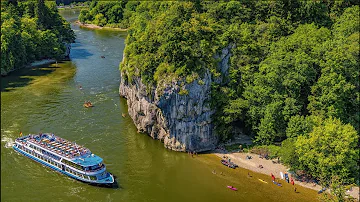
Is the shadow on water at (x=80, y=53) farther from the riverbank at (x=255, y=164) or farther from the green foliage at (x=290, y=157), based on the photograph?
the green foliage at (x=290, y=157)

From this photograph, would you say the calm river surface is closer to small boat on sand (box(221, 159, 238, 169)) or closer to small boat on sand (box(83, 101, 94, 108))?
small boat on sand (box(221, 159, 238, 169))

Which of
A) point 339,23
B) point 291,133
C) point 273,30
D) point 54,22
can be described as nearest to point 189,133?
point 291,133

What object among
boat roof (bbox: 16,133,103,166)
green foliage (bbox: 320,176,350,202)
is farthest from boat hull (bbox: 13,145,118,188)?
green foliage (bbox: 320,176,350,202)

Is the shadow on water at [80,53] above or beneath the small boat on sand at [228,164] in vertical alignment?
above

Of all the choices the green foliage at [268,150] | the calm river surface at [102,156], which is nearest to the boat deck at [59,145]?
the calm river surface at [102,156]

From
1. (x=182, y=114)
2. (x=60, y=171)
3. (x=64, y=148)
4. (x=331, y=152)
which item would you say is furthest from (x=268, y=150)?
(x=60, y=171)

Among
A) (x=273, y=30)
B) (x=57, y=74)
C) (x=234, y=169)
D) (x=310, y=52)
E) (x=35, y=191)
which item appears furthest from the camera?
(x=57, y=74)

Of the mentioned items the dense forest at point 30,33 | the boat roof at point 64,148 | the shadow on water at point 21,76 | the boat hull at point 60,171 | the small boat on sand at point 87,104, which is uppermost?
the dense forest at point 30,33

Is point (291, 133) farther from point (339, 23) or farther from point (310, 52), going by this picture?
point (339, 23)
